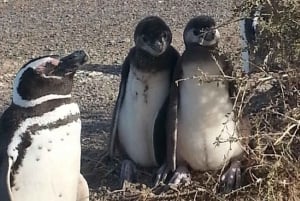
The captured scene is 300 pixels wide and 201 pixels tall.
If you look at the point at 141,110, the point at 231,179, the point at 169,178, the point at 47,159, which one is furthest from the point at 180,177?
the point at 47,159

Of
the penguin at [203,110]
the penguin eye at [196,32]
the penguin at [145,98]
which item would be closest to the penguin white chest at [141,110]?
the penguin at [145,98]

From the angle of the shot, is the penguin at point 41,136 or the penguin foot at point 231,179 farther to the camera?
the penguin foot at point 231,179

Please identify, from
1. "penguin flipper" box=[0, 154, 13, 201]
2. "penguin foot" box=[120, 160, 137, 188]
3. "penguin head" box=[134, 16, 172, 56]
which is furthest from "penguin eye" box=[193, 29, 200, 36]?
"penguin flipper" box=[0, 154, 13, 201]

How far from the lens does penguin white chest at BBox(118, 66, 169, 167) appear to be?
3.78 meters

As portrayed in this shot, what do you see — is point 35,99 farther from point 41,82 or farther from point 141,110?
point 141,110

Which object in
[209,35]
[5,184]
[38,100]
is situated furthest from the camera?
[209,35]

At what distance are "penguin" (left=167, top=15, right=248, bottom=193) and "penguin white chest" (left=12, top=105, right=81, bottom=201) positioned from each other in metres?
0.61

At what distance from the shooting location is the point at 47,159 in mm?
3197

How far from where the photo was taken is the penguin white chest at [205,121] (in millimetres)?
3652

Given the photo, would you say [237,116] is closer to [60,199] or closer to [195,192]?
[195,192]

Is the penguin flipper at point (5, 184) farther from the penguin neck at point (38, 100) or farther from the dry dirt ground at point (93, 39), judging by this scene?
the dry dirt ground at point (93, 39)

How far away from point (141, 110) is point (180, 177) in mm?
348

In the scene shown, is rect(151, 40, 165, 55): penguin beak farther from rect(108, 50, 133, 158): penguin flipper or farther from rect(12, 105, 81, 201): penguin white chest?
rect(12, 105, 81, 201): penguin white chest

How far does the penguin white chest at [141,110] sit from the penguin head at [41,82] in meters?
0.54
